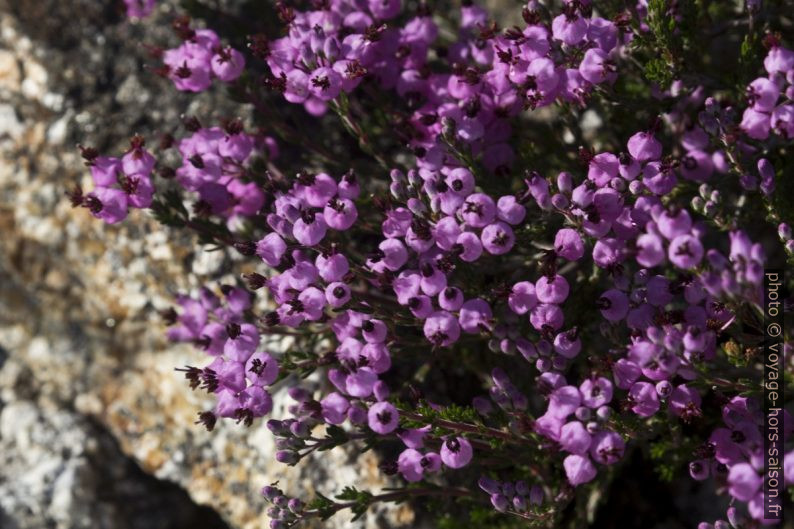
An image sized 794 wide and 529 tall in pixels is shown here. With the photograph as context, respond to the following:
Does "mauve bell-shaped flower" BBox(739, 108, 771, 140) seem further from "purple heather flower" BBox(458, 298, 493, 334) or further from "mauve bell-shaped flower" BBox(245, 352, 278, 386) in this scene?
"mauve bell-shaped flower" BBox(245, 352, 278, 386)

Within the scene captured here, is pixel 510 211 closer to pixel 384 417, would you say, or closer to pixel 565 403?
pixel 565 403

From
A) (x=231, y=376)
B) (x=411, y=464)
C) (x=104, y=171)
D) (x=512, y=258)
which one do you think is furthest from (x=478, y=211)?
(x=104, y=171)

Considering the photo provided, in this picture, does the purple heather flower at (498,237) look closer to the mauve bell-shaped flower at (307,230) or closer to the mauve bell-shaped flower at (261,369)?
the mauve bell-shaped flower at (307,230)

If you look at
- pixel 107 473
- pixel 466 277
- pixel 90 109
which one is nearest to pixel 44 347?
pixel 107 473

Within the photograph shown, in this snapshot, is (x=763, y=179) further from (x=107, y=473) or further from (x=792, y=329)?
(x=107, y=473)

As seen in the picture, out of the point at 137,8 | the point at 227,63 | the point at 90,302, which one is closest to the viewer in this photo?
the point at 227,63

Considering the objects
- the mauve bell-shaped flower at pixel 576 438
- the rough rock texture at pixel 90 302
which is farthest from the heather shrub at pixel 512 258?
the rough rock texture at pixel 90 302

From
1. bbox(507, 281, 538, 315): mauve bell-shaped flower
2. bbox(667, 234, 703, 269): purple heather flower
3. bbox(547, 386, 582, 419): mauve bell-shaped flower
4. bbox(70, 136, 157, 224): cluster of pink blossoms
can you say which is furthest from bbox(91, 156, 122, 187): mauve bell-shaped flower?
bbox(667, 234, 703, 269): purple heather flower

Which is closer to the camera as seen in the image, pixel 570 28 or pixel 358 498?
pixel 570 28
